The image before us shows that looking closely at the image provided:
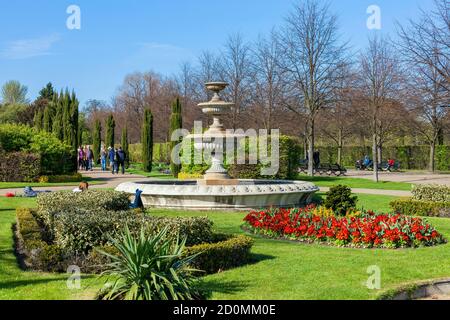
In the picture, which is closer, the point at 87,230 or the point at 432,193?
the point at 87,230

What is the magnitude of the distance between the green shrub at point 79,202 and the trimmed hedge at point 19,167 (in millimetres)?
12744

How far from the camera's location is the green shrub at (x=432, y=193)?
15172 mm

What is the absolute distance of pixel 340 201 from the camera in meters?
12.9

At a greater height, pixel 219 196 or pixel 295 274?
pixel 219 196

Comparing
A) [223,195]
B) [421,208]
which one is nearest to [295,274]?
[223,195]

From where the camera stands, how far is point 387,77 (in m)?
28.1

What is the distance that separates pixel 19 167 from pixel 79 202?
1447 cm

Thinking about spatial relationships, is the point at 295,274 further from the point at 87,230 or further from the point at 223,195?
the point at 223,195

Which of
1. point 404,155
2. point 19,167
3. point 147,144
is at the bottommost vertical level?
point 19,167

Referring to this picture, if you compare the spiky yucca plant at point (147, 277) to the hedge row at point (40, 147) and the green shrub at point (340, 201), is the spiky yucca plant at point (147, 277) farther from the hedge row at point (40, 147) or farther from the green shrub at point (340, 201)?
the hedge row at point (40, 147)

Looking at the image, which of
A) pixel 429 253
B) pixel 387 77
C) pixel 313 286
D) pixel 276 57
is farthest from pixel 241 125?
pixel 313 286

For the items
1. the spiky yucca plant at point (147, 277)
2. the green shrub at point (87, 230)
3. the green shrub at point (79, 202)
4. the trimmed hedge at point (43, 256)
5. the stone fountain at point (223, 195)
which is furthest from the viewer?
the stone fountain at point (223, 195)

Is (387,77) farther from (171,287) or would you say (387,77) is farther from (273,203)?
(171,287)

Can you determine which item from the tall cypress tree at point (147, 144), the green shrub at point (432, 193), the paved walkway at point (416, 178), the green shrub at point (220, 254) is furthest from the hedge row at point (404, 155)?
the green shrub at point (220, 254)
